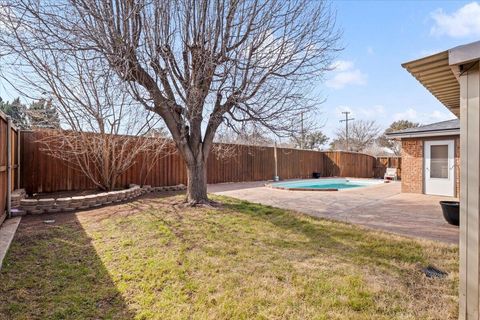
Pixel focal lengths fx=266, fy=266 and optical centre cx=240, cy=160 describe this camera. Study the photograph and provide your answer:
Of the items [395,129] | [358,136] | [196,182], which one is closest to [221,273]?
[196,182]

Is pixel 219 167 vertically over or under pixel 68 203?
over

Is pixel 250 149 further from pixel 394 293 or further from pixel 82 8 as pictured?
pixel 394 293

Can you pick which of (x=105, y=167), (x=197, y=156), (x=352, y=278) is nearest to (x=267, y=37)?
(x=197, y=156)

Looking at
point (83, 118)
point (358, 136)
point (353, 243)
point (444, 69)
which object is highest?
point (358, 136)

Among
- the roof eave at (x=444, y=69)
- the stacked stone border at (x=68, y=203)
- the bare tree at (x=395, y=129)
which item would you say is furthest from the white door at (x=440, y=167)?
the bare tree at (x=395, y=129)

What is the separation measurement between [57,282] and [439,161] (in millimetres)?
11308

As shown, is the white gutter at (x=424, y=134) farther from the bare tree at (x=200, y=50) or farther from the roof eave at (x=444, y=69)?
the bare tree at (x=200, y=50)

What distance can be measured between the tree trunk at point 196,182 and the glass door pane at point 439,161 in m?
8.32

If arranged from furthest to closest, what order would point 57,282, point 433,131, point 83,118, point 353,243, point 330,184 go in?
point 330,184 < point 433,131 < point 83,118 < point 353,243 < point 57,282

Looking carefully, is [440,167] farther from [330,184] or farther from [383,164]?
[383,164]

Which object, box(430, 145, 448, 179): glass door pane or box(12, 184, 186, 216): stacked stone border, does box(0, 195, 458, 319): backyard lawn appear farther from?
box(430, 145, 448, 179): glass door pane

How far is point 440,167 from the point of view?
945 centimetres

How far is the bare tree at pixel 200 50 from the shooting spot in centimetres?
473

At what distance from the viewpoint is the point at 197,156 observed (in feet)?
22.7
